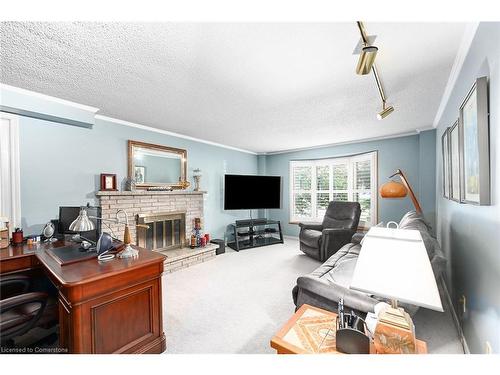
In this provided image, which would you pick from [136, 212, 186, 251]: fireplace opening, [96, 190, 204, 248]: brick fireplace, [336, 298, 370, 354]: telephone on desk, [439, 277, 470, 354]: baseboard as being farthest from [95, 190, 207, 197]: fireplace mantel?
[439, 277, 470, 354]: baseboard

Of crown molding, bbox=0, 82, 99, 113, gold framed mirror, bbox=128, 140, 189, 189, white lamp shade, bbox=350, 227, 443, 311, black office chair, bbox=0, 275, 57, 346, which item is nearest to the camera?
white lamp shade, bbox=350, 227, 443, 311

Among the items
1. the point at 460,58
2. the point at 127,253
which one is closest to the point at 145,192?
the point at 127,253

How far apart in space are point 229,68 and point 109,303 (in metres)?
1.98

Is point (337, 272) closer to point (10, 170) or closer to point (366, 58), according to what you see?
point (366, 58)

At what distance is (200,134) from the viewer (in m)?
4.00

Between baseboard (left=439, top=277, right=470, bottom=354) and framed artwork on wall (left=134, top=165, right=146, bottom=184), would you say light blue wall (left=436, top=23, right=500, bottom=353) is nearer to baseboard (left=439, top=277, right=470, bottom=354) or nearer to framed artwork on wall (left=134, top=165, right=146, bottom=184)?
baseboard (left=439, top=277, right=470, bottom=354)

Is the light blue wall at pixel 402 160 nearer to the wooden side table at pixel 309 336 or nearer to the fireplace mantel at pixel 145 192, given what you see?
the fireplace mantel at pixel 145 192

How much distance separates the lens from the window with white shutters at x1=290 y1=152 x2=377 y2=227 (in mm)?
4539

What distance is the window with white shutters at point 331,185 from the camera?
14.9ft

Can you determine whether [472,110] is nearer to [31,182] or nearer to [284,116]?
[284,116]

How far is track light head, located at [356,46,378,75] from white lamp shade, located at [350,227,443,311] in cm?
97

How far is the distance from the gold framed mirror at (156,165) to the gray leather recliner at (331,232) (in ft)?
8.34

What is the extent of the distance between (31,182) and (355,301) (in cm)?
352

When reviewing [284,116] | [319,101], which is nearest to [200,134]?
[284,116]
